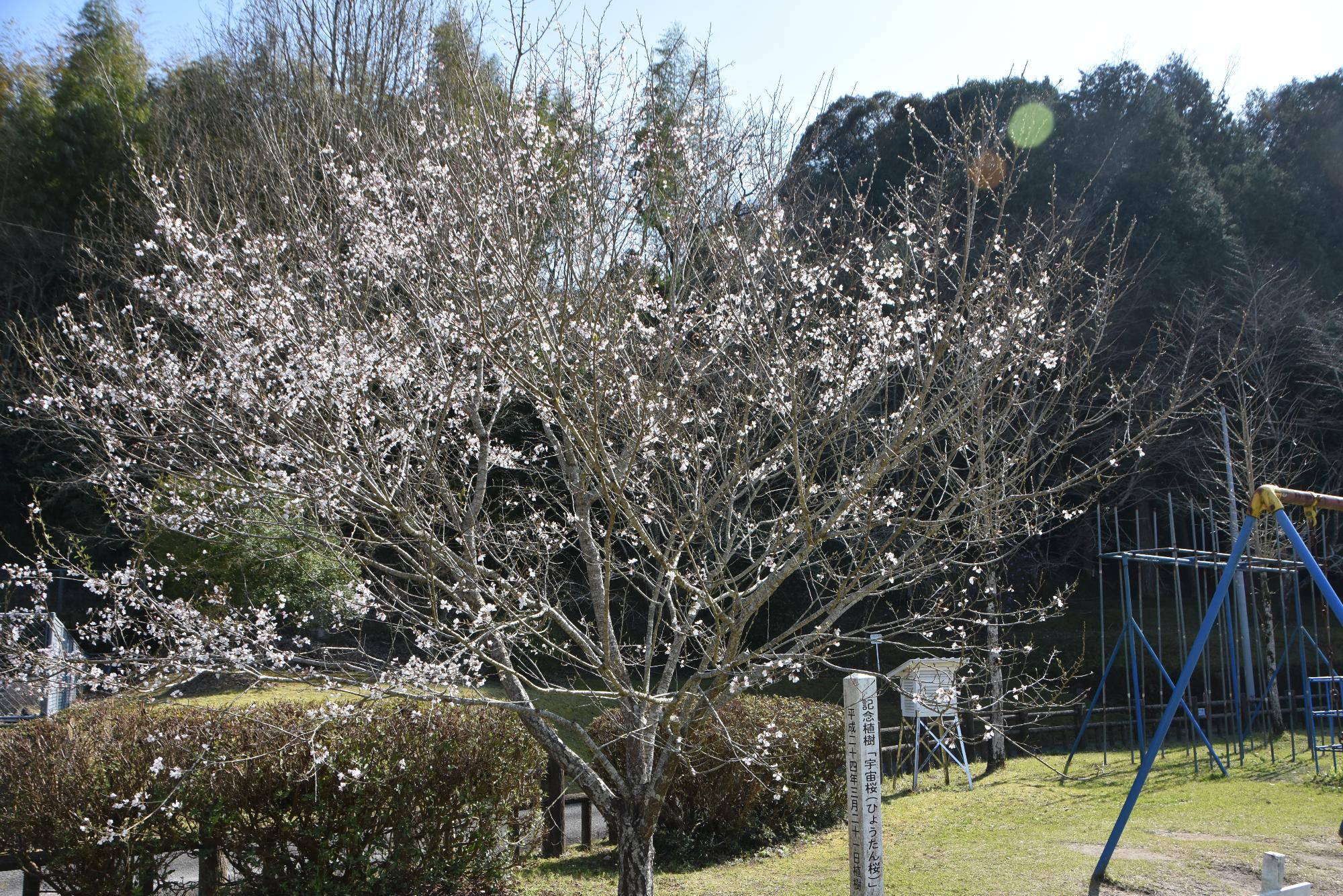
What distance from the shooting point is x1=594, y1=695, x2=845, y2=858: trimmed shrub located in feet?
21.7

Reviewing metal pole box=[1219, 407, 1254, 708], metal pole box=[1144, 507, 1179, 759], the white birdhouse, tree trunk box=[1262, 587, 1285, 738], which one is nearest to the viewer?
the white birdhouse

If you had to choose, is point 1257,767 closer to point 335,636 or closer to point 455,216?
→ point 455,216

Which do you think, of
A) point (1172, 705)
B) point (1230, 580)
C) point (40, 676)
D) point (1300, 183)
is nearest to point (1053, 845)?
point (1172, 705)

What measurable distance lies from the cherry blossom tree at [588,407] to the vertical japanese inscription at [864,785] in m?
0.37

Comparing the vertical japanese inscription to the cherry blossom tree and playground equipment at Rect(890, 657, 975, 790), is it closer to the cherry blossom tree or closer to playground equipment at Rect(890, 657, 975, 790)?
the cherry blossom tree

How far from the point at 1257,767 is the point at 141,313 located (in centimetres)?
1319

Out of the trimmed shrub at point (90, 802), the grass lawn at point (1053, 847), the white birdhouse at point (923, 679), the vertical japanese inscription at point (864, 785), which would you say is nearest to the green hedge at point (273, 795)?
the trimmed shrub at point (90, 802)

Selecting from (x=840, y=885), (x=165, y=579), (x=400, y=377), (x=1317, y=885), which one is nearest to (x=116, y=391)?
(x=400, y=377)

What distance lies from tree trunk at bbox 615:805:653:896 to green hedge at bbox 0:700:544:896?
3.62 ft

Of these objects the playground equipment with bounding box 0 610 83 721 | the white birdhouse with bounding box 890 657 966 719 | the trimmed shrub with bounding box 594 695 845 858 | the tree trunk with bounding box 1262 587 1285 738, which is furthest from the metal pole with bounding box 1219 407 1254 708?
the playground equipment with bounding box 0 610 83 721

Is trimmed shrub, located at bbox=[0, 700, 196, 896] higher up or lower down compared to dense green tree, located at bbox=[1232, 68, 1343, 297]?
lower down

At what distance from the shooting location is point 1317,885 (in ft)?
17.9

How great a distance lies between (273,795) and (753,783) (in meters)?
3.21

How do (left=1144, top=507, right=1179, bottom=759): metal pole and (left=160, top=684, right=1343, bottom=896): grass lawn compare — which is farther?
(left=1144, top=507, right=1179, bottom=759): metal pole
